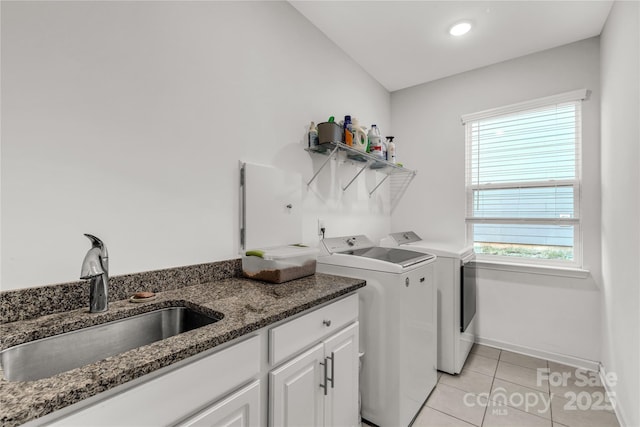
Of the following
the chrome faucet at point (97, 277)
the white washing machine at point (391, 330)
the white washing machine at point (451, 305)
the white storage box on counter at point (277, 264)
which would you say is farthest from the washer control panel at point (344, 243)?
the chrome faucet at point (97, 277)

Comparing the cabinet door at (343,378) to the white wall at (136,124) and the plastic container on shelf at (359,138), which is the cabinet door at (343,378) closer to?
the white wall at (136,124)

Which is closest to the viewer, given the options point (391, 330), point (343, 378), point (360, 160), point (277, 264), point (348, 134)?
point (343, 378)

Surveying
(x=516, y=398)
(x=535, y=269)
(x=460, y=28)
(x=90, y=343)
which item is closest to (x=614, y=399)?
(x=516, y=398)

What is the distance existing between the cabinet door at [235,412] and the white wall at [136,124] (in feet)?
2.23

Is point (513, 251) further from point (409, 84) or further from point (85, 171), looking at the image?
point (85, 171)

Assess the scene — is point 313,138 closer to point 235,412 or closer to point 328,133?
point 328,133

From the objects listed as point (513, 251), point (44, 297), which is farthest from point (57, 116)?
point (513, 251)

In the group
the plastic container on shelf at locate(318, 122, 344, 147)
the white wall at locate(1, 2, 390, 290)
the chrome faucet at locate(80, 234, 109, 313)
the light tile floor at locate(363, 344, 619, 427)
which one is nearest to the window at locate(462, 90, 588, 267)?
the light tile floor at locate(363, 344, 619, 427)

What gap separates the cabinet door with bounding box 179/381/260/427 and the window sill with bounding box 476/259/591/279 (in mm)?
2453

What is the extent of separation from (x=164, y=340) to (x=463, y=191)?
278 centimetres

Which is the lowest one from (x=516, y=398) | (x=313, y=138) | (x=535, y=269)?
(x=516, y=398)

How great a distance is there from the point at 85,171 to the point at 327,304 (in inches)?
42.6

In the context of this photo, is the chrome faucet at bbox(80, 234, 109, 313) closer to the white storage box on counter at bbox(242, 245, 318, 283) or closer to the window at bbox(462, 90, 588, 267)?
the white storage box on counter at bbox(242, 245, 318, 283)

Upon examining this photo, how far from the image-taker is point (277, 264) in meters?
1.52
